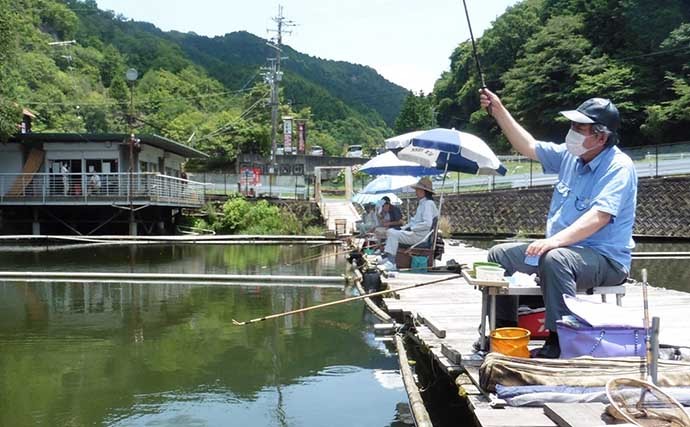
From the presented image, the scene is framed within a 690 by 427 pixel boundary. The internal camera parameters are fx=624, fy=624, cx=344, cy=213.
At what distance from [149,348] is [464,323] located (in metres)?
3.70

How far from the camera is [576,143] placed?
346 cm

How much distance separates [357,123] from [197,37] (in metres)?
31.6

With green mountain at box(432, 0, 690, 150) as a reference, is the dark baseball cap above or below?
below

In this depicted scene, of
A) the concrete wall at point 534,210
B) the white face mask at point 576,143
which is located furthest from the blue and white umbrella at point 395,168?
the concrete wall at point 534,210

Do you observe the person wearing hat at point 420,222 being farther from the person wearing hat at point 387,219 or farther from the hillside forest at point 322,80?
the hillside forest at point 322,80

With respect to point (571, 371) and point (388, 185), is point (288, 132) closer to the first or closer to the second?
point (388, 185)

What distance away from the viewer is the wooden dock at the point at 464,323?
2.69m

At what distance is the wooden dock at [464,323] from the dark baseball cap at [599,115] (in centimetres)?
→ 99

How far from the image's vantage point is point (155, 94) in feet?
193

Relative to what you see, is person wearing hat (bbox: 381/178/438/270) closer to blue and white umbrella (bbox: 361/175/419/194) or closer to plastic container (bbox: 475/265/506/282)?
blue and white umbrella (bbox: 361/175/419/194)

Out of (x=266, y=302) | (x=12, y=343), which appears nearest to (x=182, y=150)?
(x=266, y=302)

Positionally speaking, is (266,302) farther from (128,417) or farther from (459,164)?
A: (128,417)

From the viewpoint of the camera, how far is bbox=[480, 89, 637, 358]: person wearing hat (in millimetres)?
3176

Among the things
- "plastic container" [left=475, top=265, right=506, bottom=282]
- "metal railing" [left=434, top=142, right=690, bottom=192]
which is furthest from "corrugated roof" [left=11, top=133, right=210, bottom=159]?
"plastic container" [left=475, top=265, right=506, bottom=282]
